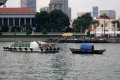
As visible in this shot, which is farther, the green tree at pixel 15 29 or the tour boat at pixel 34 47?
the green tree at pixel 15 29

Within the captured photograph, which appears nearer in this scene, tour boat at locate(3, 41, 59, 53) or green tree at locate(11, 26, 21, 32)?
tour boat at locate(3, 41, 59, 53)

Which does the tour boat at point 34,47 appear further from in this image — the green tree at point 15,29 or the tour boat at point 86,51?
the green tree at point 15,29

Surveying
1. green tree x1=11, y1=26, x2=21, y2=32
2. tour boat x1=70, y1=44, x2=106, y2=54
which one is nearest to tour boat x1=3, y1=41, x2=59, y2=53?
tour boat x1=70, y1=44, x2=106, y2=54

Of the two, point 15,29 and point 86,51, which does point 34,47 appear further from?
point 15,29

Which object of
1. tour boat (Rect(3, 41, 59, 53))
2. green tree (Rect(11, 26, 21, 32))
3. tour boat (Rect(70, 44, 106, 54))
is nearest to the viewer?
tour boat (Rect(70, 44, 106, 54))

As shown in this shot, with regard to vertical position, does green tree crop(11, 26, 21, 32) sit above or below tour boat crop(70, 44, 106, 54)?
above

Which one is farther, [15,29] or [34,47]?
[15,29]

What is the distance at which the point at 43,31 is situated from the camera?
631 ft

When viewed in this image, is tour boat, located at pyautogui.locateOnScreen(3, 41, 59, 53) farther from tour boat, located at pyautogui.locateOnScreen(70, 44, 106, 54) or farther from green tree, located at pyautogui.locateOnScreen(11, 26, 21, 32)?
green tree, located at pyautogui.locateOnScreen(11, 26, 21, 32)

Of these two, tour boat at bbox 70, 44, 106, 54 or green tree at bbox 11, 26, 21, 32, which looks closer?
tour boat at bbox 70, 44, 106, 54

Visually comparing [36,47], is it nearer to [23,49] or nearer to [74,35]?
[23,49]

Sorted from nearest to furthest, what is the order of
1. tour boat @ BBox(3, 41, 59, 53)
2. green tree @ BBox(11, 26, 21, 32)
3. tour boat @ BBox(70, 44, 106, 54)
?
tour boat @ BBox(70, 44, 106, 54)
tour boat @ BBox(3, 41, 59, 53)
green tree @ BBox(11, 26, 21, 32)

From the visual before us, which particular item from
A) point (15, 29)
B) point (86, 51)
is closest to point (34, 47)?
point (86, 51)

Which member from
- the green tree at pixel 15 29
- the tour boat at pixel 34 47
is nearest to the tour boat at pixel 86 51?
the tour boat at pixel 34 47
